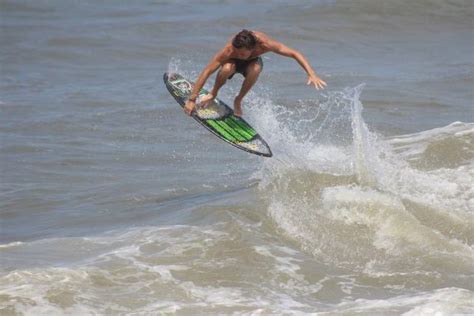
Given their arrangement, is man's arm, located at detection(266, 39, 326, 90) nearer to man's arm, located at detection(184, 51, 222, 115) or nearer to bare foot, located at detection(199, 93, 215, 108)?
man's arm, located at detection(184, 51, 222, 115)

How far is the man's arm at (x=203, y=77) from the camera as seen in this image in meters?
10.4

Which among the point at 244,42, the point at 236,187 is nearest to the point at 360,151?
the point at 236,187

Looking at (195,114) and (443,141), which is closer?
(195,114)

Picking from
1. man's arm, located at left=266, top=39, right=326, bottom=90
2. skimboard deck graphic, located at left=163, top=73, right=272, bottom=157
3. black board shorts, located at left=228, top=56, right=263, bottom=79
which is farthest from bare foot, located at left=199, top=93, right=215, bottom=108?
man's arm, located at left=266, top=39, right=326, bottom=90

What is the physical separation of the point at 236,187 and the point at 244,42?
8.17ft

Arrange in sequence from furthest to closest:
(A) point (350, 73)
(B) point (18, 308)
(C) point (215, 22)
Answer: (C) point (215, 22)
(A) point (350, 73)
(B) point (18, 308)

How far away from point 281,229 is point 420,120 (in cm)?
590

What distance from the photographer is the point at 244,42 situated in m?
10.2

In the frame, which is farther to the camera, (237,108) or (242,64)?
(237,108)

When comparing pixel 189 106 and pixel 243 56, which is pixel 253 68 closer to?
pixel 243 56

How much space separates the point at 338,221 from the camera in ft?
33.6

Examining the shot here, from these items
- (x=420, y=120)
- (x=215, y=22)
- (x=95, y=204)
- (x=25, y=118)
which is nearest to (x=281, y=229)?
(x=95, y=204)

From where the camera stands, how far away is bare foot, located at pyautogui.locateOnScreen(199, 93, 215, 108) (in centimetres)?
1111

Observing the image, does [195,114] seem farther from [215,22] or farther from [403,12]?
[403,12]
